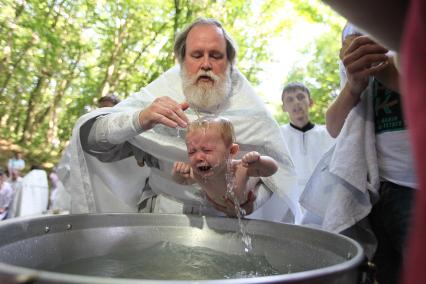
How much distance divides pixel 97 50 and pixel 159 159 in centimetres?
948

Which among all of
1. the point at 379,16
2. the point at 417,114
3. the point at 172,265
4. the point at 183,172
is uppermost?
the point at 379,16

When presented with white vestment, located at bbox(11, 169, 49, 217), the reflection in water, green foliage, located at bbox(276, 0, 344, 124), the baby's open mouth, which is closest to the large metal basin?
the reflection in water

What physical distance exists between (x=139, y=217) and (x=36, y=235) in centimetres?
43

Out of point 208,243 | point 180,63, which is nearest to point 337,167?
point 208,243

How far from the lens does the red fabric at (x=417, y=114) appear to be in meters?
0.50

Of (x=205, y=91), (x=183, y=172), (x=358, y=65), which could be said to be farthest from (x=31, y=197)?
(x=358, y=65)

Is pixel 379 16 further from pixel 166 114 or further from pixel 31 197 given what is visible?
pixel 31 197

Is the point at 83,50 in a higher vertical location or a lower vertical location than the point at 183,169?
higher

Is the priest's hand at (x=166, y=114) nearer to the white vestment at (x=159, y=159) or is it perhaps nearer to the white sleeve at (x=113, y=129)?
the white sleeve at (x=113, y=129)

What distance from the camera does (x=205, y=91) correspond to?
2.30m

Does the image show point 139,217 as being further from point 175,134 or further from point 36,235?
point 175,134

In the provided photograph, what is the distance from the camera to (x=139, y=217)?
171cm

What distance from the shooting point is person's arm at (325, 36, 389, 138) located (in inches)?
61.2

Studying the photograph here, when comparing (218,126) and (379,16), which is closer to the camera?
(379,16)
